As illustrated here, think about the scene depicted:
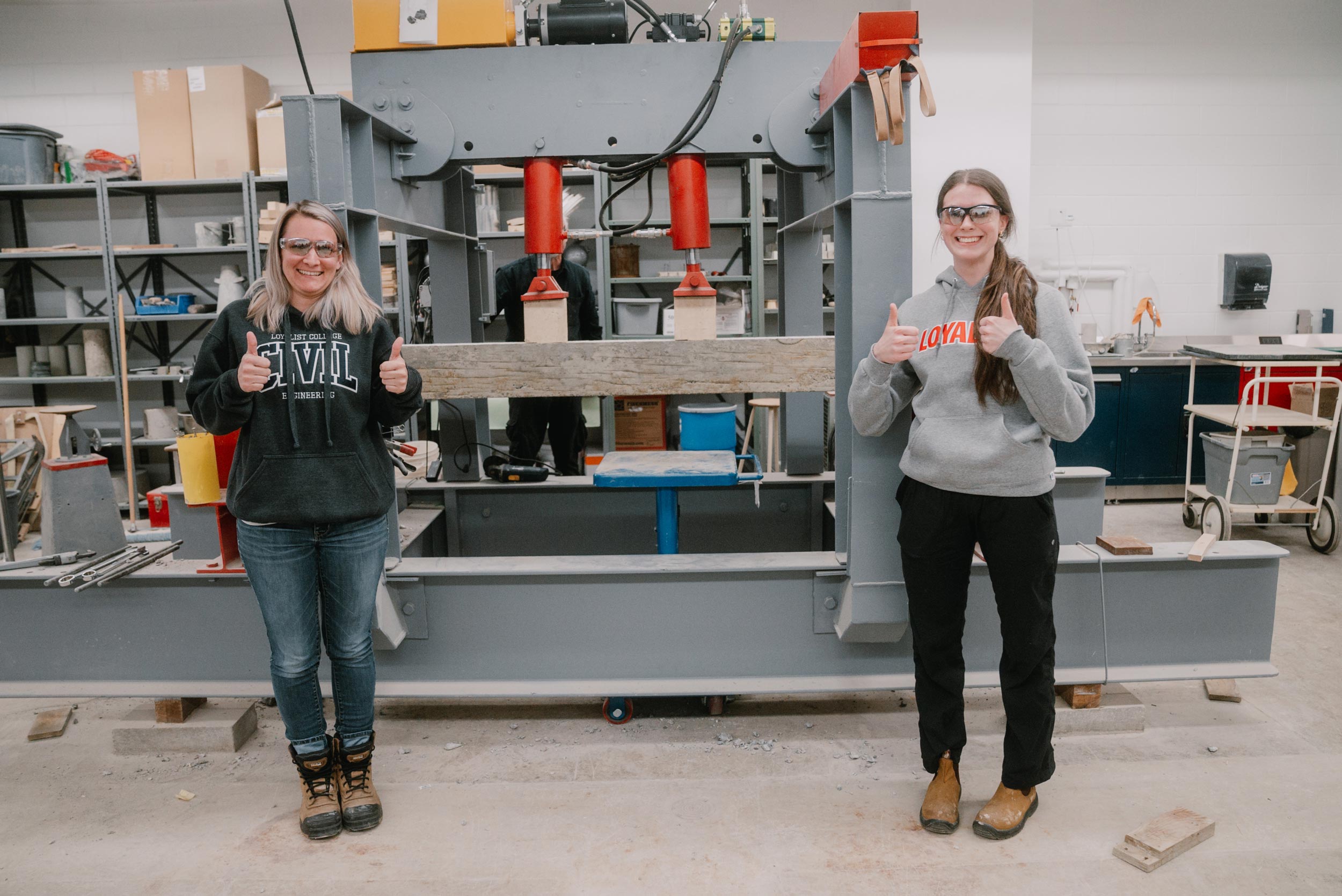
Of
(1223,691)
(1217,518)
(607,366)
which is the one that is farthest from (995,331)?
(1217,518)

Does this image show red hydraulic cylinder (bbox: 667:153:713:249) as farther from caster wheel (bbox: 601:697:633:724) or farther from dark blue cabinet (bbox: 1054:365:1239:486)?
dark blue cabinet (bbox: 1054:365:1239:486)

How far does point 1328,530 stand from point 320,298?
4.39 meters

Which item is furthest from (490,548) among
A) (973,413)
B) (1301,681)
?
(1301,681)

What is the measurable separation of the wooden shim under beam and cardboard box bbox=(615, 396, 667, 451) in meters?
3.22

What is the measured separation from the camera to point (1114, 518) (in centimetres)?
472

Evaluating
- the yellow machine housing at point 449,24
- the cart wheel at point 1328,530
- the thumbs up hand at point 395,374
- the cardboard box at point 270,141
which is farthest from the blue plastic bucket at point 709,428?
the cardboard box at point 270,141

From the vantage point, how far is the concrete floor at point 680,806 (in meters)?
1.81

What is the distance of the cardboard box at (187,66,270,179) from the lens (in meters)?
4.86

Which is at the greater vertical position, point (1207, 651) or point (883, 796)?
point (1207, 651)

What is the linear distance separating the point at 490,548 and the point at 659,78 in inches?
65.6

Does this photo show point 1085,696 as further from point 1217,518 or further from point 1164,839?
point 1217,518

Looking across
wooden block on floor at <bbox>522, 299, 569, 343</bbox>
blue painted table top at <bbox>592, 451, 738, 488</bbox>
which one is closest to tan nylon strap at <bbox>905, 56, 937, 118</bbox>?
wooden block on floor at <bbox>522, 299, 569, 343</bbox>

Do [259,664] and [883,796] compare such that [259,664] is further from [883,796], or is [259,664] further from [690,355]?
[883,796]

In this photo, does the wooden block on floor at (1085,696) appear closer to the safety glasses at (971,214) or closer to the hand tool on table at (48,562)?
the safety glasses at (971,214)
